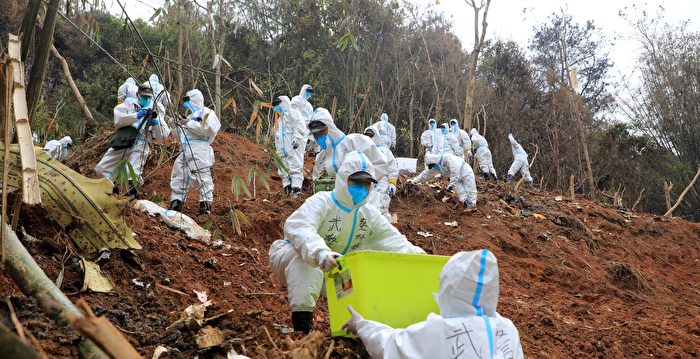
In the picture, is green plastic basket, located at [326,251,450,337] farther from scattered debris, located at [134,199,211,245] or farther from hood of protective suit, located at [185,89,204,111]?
hood of protective suit, located at [185,89,204,111]

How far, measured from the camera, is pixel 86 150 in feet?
38.8

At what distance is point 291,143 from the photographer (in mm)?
Result: 12734

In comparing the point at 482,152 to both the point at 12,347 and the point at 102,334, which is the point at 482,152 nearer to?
the point at 102,334

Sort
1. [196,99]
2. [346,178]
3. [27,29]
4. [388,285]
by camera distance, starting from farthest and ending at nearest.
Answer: [196,99], [346,178], [27,29], [388,285]

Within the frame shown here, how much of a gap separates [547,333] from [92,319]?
5612mm

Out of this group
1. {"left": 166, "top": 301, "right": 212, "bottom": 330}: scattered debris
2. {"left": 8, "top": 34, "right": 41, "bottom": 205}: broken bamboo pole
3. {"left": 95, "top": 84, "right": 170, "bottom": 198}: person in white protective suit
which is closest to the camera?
{"left": 8, "top": 34, "right": 41, "bottom": 205}: broken bamboo pole

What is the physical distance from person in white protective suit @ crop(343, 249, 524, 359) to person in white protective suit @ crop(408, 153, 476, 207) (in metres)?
9.81

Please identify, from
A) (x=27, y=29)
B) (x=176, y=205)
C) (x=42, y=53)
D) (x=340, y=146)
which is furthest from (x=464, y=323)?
(x=340, y=146)

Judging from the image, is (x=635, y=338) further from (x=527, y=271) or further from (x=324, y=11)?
(x=324, y=11)

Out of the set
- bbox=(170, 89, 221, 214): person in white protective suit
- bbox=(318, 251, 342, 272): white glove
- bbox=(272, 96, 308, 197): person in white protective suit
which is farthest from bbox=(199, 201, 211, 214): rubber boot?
bbox=(318, 251, 342, 272): white glove

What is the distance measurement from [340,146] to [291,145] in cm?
362

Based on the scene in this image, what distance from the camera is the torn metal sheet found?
4863mm

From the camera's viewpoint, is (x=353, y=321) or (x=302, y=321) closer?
(x=353, y=321)

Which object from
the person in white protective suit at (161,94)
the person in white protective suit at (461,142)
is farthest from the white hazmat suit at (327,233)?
the person in white protective suit at (461,142)
